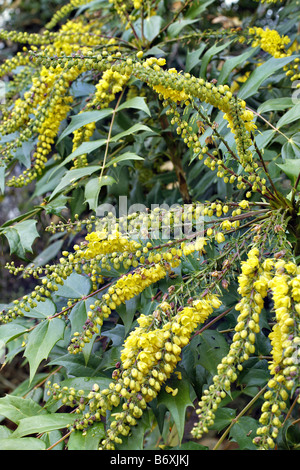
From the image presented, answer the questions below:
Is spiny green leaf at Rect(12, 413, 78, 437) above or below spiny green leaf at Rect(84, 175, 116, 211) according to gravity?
below

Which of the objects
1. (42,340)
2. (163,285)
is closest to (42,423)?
(42,340)

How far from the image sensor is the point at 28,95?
140 centimetres

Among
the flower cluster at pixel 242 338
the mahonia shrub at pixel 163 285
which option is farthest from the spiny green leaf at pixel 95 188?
the flower cluster at pixel 242 338

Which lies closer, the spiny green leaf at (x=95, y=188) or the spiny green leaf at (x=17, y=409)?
the spiny green leaf at (x=17, y=409)

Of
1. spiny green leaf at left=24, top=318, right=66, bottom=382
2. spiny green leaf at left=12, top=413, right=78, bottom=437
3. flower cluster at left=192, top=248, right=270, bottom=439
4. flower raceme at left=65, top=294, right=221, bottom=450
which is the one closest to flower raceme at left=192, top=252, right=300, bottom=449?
flower cluster at left=192, top=248, right=270, bottom=439

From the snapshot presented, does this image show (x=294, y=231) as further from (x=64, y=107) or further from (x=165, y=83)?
(x=64, y=107)

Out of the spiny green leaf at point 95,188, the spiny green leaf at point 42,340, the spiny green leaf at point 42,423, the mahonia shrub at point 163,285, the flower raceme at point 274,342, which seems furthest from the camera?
the spiny green leaf at point 95,188

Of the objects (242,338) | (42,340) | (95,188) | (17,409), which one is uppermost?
(95,188)

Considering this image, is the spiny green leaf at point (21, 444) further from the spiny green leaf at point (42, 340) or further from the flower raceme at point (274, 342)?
the flower raceme at point (274, 342)

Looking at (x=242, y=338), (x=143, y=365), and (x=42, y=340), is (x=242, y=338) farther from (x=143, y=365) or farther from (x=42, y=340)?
(x=42, y=340)

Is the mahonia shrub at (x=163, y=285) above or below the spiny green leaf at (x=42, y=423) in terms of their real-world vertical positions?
above

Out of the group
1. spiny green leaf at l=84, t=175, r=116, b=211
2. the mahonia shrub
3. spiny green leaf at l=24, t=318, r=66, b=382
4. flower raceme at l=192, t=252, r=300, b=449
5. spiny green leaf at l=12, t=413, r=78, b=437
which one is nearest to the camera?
flower raceme at l=192, t=252, r=300, b=449

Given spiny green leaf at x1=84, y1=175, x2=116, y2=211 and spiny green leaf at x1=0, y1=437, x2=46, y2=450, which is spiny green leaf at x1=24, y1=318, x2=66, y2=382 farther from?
spiny green leaf at x1=84, y1=175, x2=116, y2=211
